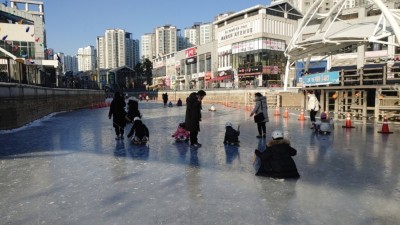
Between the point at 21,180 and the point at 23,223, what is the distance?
7.52 feet

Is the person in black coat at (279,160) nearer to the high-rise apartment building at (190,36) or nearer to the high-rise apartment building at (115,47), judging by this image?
the high-rise apartment building at (115,47)

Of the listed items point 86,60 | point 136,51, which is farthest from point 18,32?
point 86,60

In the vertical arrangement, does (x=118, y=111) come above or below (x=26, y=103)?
below

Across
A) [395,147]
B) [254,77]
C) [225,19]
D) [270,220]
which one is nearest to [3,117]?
[270,220]

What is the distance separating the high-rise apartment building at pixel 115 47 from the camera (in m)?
159

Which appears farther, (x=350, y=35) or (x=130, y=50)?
(x=130, y=50)

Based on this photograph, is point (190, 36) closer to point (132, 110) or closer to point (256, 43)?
point (256, 43)

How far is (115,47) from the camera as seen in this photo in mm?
160250

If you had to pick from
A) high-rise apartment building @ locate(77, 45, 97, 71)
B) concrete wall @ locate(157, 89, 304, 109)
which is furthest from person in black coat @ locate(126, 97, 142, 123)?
high-rise apartment building @ locate(77, 45, 97, 71)

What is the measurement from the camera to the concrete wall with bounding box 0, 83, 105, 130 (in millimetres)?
12641

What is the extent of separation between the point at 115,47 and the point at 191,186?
164 metres

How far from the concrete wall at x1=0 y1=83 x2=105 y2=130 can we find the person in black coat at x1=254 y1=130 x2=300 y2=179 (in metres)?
11.0

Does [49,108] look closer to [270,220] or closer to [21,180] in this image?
[21,180]

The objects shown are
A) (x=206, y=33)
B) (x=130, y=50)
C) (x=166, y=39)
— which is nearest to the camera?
(x=206, y=33)
